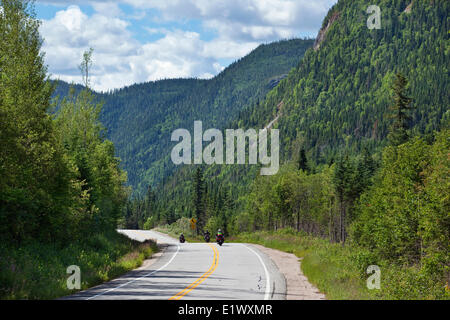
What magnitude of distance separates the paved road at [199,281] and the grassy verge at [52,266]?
0.82 m

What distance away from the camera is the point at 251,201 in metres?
111

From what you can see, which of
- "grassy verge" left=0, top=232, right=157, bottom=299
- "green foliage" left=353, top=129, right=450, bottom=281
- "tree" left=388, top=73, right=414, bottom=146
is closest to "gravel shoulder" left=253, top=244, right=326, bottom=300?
"green foliage" left=353, top=129, right=450, bottom=281

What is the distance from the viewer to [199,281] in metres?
23.4

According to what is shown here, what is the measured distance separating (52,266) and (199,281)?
6632 mm

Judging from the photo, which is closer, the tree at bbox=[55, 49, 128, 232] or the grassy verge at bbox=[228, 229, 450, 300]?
the grassy verge at bbox=[228, 229, 450, 300]

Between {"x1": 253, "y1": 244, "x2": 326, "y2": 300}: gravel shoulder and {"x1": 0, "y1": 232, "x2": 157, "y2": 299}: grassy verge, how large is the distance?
8500mm

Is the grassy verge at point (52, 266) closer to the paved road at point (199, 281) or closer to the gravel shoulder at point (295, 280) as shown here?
the paved road at point (199, 281)

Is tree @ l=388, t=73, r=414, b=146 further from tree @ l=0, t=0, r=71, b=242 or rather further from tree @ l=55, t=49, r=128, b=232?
tree @ l=0, t=0, r=71, b=242

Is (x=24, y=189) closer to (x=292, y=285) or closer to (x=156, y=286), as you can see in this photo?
(x=156, y=286)

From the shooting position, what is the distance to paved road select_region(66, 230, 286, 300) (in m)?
18.7

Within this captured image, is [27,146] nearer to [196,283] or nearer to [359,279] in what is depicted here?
[196,283]

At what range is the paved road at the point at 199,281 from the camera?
1870cm

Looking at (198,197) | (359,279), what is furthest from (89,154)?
(198,197)
